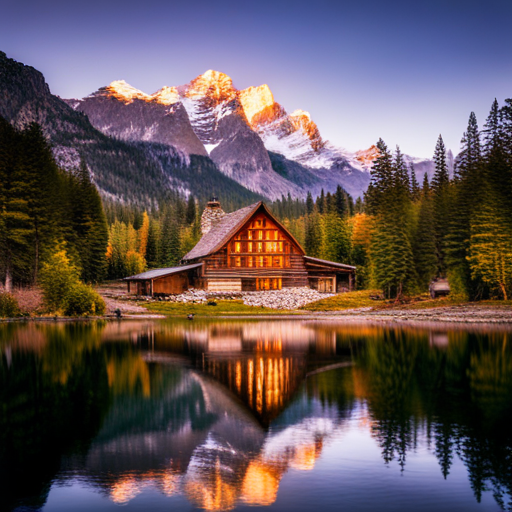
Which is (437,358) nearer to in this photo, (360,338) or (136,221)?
(360,338)

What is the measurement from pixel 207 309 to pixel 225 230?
17621 mm

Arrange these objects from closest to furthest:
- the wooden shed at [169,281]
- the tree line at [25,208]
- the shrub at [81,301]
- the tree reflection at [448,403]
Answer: the tree reflection at [448,403], the shrub at [81,301], the tree line at [25,208], the wooden shed at [169,281]

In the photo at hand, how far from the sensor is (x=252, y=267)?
6681cm

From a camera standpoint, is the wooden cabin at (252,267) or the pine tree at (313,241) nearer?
the wooden cabin at (252,267)

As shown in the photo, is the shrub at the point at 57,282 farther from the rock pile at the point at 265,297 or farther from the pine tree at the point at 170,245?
the pine tree at the point at 170,245

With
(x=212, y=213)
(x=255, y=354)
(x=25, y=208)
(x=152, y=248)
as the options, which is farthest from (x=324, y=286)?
(x=152, y=248)

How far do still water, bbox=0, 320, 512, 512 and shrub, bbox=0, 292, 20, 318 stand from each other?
24379 mm

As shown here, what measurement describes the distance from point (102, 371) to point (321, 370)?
7538mm

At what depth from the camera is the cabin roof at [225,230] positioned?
65688mm

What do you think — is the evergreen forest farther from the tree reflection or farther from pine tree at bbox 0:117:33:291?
the tree reflection

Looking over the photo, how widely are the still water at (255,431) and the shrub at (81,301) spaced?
23.6m

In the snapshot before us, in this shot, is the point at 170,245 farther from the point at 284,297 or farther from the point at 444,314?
the point at 444,314

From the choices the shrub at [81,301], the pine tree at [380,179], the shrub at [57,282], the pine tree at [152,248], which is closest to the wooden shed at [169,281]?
the shrub at [81,301]

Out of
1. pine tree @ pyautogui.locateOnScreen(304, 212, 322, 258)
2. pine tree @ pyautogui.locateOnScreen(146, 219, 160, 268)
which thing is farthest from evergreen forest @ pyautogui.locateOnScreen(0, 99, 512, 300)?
pine tree @ pyautogui.locateOnScreen(146, 219, 160, 268)
